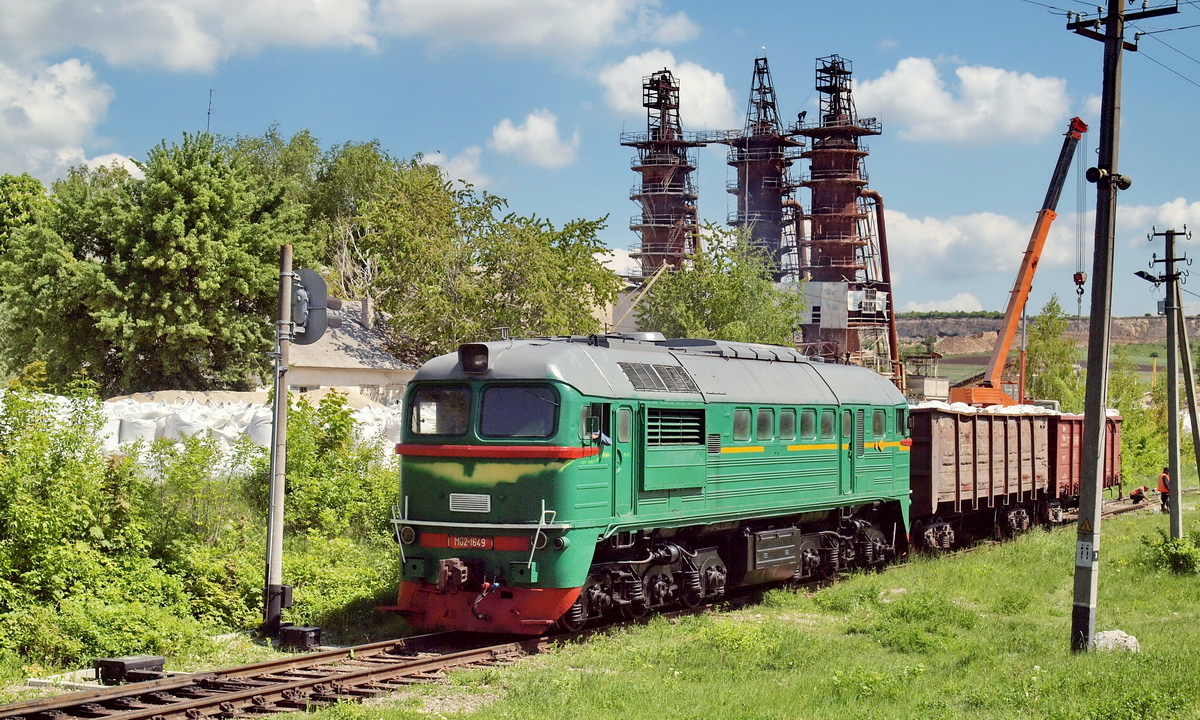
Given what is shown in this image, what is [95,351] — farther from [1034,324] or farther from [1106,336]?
[1034,324]

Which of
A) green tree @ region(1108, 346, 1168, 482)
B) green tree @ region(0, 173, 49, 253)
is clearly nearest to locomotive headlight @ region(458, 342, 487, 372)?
green tree @ region(1108, 346, 1168, 482)

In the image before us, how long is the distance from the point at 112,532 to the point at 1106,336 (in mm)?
13135

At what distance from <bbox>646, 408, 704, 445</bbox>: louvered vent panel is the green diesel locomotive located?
0.08ft

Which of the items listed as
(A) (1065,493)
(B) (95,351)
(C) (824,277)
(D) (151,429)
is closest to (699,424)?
(D) (151,429)

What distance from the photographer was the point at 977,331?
187 meters

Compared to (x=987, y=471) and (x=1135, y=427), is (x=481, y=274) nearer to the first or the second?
(x=987, y=471)

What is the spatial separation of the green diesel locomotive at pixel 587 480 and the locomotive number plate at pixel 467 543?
0.02 m

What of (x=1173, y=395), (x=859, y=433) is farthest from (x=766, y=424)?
(x=1173, y=395)

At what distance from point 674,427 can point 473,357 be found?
2.94 metres

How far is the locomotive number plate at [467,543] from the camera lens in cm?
1372

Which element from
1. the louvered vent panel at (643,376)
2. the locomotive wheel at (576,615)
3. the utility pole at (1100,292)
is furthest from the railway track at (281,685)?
the utility pole at (1100,292)

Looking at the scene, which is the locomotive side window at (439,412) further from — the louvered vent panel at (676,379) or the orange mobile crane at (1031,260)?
the orange mobile crane at (1031,260)

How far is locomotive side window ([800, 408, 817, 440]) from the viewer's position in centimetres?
1822

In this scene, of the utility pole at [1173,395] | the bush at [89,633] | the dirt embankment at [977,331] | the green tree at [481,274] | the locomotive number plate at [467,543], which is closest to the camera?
the bush at [89,633]
